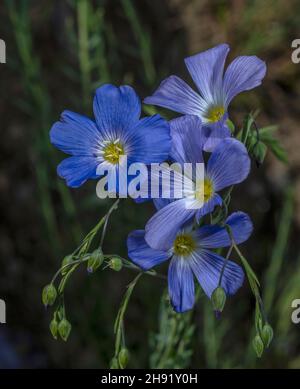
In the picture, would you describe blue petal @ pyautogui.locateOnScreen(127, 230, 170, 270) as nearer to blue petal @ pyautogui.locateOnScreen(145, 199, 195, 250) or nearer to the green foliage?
blue petal @ pyautogui.locateOnScreen(145, 199, 195, 250)

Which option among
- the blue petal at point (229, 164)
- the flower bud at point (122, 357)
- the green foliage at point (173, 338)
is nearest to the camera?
the blue petal at point (229, 164)

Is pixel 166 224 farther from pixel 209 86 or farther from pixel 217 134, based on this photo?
pixel 209 86

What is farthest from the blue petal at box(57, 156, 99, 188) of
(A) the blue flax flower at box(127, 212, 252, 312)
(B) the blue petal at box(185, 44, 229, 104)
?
(B) the blue petal at box(185, 44, 229, 104)

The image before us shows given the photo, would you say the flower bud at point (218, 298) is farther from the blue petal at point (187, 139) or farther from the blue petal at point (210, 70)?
the blue petal at point (210, 70)

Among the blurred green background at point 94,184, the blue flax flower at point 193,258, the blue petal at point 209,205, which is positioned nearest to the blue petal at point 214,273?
the blue flax flower at point 193,258

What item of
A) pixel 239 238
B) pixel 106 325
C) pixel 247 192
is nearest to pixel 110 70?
pixel 247 192
